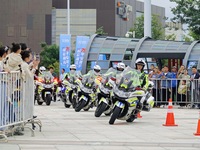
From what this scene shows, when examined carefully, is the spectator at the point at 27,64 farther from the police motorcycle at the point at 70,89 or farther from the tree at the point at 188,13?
the tree at the point at 188,13

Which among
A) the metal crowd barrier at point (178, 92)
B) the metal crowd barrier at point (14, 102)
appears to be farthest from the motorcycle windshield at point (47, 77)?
the metal crowd barrier at point (14, 102)

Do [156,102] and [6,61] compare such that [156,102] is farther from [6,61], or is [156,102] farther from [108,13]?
[108,13]

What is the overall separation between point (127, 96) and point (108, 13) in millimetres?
85764

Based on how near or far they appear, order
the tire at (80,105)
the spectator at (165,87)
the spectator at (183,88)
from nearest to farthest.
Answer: the tire at (80,105)
the spectator at (183,88)
the spectator at (165,87)

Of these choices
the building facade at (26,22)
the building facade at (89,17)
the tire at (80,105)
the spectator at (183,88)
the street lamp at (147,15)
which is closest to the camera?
the tire at (80,105)

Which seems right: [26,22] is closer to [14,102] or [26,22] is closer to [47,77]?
[47,77]

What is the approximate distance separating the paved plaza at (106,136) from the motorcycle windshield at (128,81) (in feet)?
3.09

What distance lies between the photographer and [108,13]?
337 ft

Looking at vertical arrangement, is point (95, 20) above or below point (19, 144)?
above

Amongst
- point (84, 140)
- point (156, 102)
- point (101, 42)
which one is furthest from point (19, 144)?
point (101, 42)

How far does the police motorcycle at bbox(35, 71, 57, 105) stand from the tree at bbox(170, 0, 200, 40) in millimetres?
15335

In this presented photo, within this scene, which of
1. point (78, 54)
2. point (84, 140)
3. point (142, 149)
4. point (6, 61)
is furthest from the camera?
point (78, 54)

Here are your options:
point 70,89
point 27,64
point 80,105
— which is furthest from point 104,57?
point 27,64

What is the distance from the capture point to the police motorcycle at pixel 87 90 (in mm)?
23125
